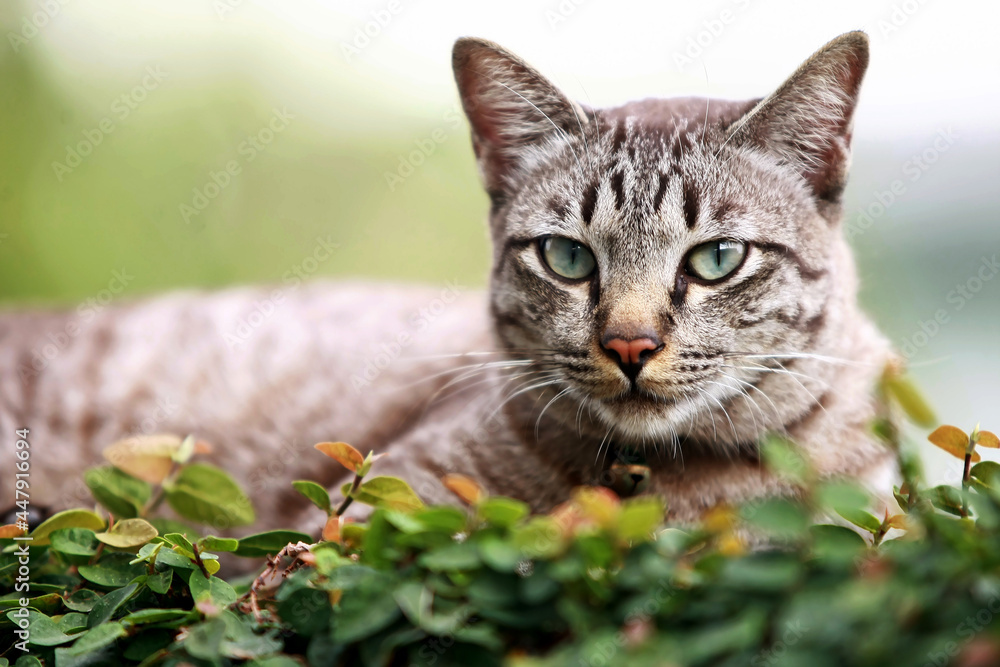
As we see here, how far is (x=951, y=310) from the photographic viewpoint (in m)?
1.79

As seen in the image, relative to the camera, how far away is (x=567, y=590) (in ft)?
1.94

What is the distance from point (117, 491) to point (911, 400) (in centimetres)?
98

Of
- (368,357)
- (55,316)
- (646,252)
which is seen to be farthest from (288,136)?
(646,252)

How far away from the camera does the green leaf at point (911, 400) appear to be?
625mm

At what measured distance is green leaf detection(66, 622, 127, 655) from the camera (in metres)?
0.69

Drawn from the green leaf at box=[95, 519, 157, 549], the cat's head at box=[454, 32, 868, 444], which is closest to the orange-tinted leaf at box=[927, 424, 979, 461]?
the cat's head at box=[454, 32, 868, 444]

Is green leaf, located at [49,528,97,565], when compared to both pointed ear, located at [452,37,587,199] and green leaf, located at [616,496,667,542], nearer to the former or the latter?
green leaf, located at [616,496,667,542]

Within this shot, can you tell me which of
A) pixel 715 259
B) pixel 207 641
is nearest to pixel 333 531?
pixel 207 641

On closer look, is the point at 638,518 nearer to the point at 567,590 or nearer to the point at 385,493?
the point at 567,590

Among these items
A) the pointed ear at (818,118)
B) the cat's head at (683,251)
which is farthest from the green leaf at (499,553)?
the pointed ear at (818,118)

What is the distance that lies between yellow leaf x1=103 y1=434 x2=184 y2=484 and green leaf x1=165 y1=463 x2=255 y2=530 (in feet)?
0.09

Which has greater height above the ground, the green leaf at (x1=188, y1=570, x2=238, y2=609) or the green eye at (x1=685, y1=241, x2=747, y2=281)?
the green eye at (x1=685, y1=241, x2=747, y2=281)

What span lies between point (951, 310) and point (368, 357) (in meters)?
1.46

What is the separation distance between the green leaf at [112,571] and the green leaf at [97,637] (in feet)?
0.45
